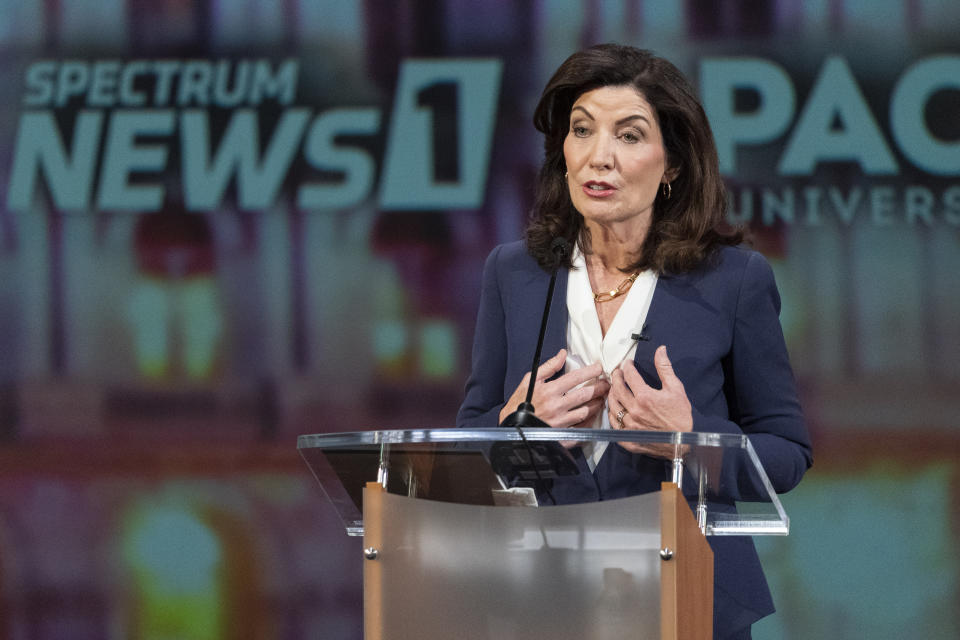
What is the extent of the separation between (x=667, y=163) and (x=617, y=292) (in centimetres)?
25

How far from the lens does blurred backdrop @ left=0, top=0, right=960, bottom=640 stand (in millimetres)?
4094

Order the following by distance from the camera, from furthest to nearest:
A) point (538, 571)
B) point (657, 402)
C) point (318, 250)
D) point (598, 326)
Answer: point (318, 250) < point (598, 326) < point (657, 402) < point (538, 571)

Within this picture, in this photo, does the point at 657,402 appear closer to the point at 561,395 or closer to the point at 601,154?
the point at 561,395

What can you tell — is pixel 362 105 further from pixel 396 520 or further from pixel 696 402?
pixel 396 520

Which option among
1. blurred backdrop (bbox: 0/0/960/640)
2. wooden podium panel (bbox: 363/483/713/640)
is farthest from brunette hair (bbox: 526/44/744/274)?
blurred backdrop (bbox: 0/0/960/640)

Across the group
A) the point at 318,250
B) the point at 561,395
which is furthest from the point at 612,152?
the point at 318,250

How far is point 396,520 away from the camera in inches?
56.7

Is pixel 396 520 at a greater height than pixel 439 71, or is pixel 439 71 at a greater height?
pixel 439 71

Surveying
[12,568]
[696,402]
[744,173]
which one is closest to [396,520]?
[696,402]

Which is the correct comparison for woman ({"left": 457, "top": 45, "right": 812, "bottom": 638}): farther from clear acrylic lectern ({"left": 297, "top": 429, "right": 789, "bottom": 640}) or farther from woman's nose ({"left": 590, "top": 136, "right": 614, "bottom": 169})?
clear acrylic lectern ({"left": 297, "top": 429, "right": 789, "bottom": 640})

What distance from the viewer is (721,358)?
6.43 ft

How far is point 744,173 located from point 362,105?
4.35ft

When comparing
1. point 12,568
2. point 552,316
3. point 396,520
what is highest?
point 552,316

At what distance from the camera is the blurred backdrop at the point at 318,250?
4094 mm
